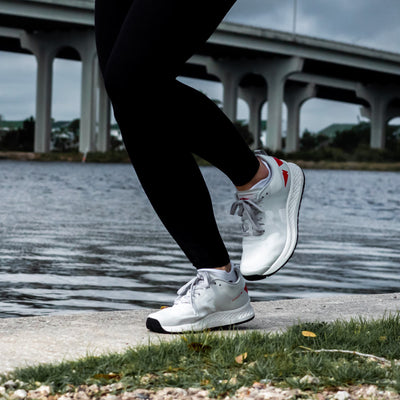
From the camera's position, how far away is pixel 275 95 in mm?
59594

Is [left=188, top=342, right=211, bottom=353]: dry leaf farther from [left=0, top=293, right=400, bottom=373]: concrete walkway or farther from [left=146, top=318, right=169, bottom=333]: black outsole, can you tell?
[left=146, top=318, right=169, bottom=333]: black outsole

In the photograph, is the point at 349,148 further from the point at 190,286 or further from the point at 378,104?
the point at 190,286

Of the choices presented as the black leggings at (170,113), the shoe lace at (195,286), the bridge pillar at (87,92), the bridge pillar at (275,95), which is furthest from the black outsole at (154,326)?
the bridge pillar at (275,95)

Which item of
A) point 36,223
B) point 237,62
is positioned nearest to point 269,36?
point 237,62

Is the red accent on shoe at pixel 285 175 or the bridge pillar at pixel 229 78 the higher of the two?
the bridge pillar at pixel 229 78

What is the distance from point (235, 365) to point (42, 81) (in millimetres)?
54470

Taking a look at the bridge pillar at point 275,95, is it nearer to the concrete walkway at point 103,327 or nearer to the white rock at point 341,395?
the concrete walkway at point 103,327

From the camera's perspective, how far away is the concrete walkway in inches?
94.9

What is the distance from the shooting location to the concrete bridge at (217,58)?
50.2m

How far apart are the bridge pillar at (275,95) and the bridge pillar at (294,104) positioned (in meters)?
11.1

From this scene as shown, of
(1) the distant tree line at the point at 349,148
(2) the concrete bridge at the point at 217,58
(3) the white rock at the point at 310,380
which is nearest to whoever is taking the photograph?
(3) the white rock at the point at 310,380

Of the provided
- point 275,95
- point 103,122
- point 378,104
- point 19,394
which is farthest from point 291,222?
point 378,104

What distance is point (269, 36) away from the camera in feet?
179

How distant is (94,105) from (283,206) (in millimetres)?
51853
